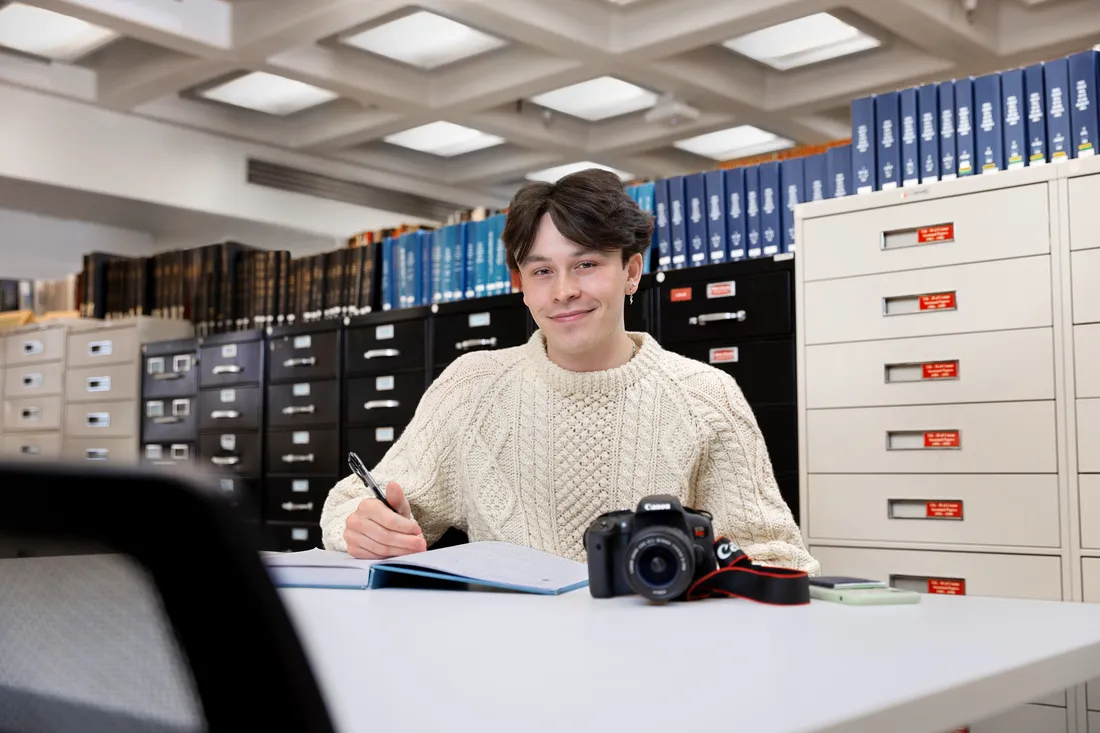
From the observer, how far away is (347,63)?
18.6ft

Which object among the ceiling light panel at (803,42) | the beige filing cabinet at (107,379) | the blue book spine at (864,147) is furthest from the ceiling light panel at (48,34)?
the blue book spine at (864,147)

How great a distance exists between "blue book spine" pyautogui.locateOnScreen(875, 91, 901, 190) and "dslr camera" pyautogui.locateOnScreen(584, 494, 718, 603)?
2190mm

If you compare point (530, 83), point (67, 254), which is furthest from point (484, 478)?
point (67, 254)

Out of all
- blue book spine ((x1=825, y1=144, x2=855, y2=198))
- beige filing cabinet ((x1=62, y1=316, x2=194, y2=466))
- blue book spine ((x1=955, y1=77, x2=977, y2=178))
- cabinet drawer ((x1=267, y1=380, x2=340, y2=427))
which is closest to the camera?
blue book spine ((x1=955, y1=77, x2=977, y2=178))

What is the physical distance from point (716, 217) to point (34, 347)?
3.97 metres

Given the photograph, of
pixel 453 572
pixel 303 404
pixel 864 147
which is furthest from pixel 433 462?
pixel 303 404

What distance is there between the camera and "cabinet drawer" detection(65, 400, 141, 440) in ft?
17.0

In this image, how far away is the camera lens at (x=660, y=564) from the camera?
0.93 metres

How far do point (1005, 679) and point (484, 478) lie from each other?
1.07 metres

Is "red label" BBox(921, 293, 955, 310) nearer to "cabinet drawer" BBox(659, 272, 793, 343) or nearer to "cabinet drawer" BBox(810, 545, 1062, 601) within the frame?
"cabinet drawer" BBox(659, 272, 793, 343)

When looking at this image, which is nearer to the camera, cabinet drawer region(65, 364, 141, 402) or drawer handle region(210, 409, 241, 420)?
drawer handle region(210, 409, 241, 420)

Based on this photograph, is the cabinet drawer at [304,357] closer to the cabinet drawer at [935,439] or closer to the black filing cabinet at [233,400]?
the black filing cabinet at [233,400]

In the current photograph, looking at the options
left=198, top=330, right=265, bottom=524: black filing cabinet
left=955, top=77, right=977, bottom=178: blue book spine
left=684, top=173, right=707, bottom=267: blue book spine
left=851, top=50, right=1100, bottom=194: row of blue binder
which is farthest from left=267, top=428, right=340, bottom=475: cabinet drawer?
left=955, top=77, right=977, bottom=178: blue book spine

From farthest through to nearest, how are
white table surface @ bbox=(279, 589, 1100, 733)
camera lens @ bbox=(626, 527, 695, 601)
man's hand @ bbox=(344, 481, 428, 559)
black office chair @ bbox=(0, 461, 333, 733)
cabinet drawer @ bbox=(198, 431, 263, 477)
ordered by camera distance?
cabinet drawer @ bbox=(198, 431, 263, 477) → man's hand @ bbox=(344, 481, 428, 559) → camera lens @ bbox=(626, 527, 695, 601) → white table surface @ bbox=(279, 589, 1100, 733) → black office chair @ bbox=(0, 461, 333, 733)
